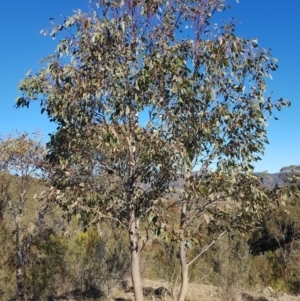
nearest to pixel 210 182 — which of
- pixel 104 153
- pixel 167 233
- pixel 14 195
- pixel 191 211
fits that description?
pixel 191 211

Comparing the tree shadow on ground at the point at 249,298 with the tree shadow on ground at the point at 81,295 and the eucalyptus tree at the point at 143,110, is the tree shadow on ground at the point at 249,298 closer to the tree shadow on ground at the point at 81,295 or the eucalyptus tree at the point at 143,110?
the tree shadow on ground at the point at 81,295

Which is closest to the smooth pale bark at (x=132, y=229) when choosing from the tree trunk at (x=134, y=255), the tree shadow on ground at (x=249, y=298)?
the tree trunk at (x=134, y=255)

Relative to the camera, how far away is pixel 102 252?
12.0 m

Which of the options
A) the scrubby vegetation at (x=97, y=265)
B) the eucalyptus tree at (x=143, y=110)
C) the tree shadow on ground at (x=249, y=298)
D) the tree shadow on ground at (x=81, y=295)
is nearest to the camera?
the eucalyptus tree at (x=143, y=110)

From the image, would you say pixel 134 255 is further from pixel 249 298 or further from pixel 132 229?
pixel 249 298

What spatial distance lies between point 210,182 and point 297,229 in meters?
27.2

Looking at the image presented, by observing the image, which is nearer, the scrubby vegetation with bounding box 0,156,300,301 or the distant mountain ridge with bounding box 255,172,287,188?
the distant mountain ridge with bounding box 255,172,287,188

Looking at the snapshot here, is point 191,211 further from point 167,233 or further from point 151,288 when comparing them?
point 151,288

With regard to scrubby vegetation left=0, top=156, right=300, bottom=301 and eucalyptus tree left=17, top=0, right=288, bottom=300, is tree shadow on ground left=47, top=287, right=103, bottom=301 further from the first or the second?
eucalyptus tree left=17, top=0, right=288, bottom=300

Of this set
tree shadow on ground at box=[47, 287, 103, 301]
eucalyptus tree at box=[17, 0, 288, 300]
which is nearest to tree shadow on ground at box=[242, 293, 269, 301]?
tree shadow on ground at box=[47, 287, 103, 301]

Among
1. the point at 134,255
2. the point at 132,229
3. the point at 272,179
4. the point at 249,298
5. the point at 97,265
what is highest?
the point at 272,179

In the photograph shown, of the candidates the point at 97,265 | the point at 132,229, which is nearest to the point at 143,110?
the point at 132,229

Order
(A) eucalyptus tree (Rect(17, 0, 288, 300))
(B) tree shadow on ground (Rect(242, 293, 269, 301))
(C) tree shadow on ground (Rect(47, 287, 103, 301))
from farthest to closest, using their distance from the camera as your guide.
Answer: (B) tree shadow on ground (Rect(242, 293, 269, 301)) < (C) tree shadow on ground (Rect(47, 287, 103, 301)) < (A) eucalyptus tree (Rect(17, 0, 288, 300))

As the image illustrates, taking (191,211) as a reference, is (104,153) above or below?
above
